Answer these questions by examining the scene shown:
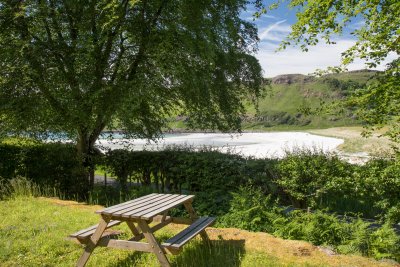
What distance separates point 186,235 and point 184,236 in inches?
2.1

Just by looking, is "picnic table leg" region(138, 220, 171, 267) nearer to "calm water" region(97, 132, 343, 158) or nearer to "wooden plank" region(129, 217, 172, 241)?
"wooden plank" region(129, 217, 172, 241)

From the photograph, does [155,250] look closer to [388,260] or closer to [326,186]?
[388,260]

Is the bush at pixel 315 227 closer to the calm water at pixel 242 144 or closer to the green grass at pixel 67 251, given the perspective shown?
the green grass at pixel 67 251

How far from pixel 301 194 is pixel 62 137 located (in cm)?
856

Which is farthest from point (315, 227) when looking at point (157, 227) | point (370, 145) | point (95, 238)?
point (370, 145)

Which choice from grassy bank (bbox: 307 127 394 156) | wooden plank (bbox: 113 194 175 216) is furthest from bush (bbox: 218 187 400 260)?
wooden plank (bbox: 113 194 175 216)

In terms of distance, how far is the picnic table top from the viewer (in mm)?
4860

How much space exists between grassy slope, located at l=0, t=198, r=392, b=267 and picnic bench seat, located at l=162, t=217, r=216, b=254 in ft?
1.50

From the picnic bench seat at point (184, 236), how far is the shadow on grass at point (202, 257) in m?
0.44

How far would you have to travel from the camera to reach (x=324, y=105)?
8.99 meters

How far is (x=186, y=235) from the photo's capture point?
5352 millimetres

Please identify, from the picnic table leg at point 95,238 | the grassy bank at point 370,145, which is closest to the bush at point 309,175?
the grassy bank at point 370,145

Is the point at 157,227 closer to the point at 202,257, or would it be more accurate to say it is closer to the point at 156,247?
the point at 202,257

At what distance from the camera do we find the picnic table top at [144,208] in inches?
191
